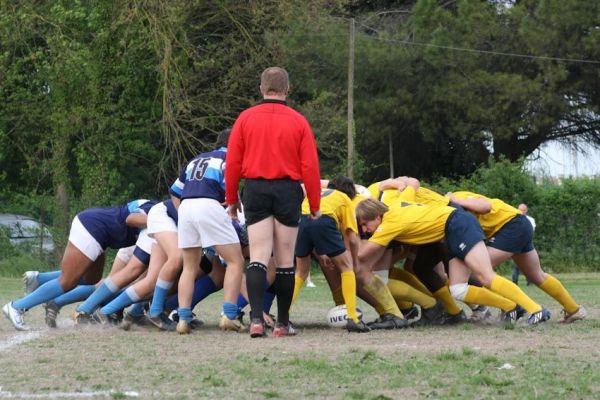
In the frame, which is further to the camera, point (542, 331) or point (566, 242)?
point (566, 242)

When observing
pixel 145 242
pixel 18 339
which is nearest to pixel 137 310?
pixel 145 242

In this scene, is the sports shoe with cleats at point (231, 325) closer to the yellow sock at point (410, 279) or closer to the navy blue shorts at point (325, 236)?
the navy blue shorts at point (325, 236)

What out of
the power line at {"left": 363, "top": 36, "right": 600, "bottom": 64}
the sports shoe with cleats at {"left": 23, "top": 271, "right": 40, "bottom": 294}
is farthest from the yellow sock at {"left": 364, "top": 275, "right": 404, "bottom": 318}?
the power line at {"left": 363, "top": 36, "right": 600, "bottom": 64}

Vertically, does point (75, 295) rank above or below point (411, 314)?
above

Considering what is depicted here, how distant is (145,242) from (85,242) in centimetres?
54

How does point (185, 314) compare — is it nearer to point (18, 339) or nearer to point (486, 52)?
point (18, 339)

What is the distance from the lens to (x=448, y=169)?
39719mm

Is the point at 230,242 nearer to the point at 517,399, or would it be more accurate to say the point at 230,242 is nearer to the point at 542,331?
the point at 542,331

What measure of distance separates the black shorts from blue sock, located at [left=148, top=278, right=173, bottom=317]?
1.24m

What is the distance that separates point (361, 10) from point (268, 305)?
94.3ft

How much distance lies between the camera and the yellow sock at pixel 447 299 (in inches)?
430

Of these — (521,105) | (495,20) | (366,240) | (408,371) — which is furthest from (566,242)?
(408,371)

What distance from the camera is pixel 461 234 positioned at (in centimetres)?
1017

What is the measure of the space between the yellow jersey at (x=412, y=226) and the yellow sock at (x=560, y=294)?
1.23 metres
